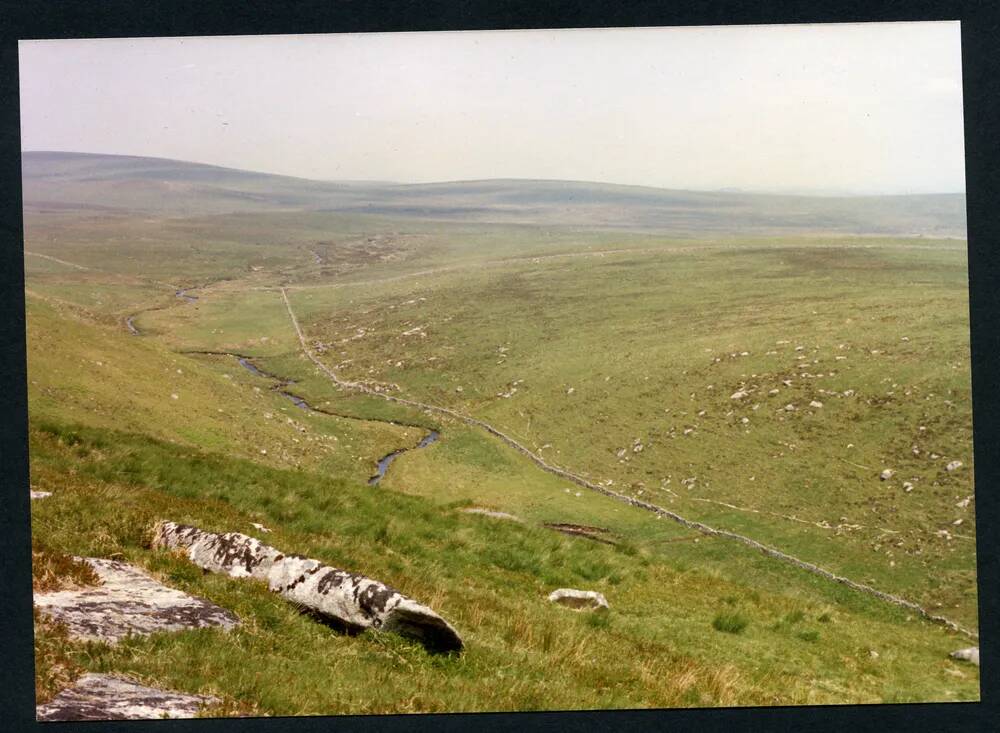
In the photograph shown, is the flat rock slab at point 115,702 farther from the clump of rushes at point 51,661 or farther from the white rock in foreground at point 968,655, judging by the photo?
the white rock in foreground at point 968,655

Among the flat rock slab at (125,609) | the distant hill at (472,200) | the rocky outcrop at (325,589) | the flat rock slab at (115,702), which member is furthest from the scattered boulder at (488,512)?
the distant hill at (472,200)

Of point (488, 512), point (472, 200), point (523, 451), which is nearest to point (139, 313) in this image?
point (472, 200)

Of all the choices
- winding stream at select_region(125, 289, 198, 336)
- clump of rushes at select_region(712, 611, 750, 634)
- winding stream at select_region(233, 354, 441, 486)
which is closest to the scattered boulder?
clump of rushes at select_region(712, 611, 750, 634)

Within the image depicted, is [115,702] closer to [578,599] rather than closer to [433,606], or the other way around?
[433,606]

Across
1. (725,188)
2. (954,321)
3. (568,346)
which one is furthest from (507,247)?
(954,321)

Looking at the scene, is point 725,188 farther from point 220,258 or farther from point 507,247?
point 220,258

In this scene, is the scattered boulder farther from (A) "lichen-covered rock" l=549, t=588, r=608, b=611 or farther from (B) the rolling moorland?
(A) "lichen-covered rock" l=549, t=588, r=608, b=611
